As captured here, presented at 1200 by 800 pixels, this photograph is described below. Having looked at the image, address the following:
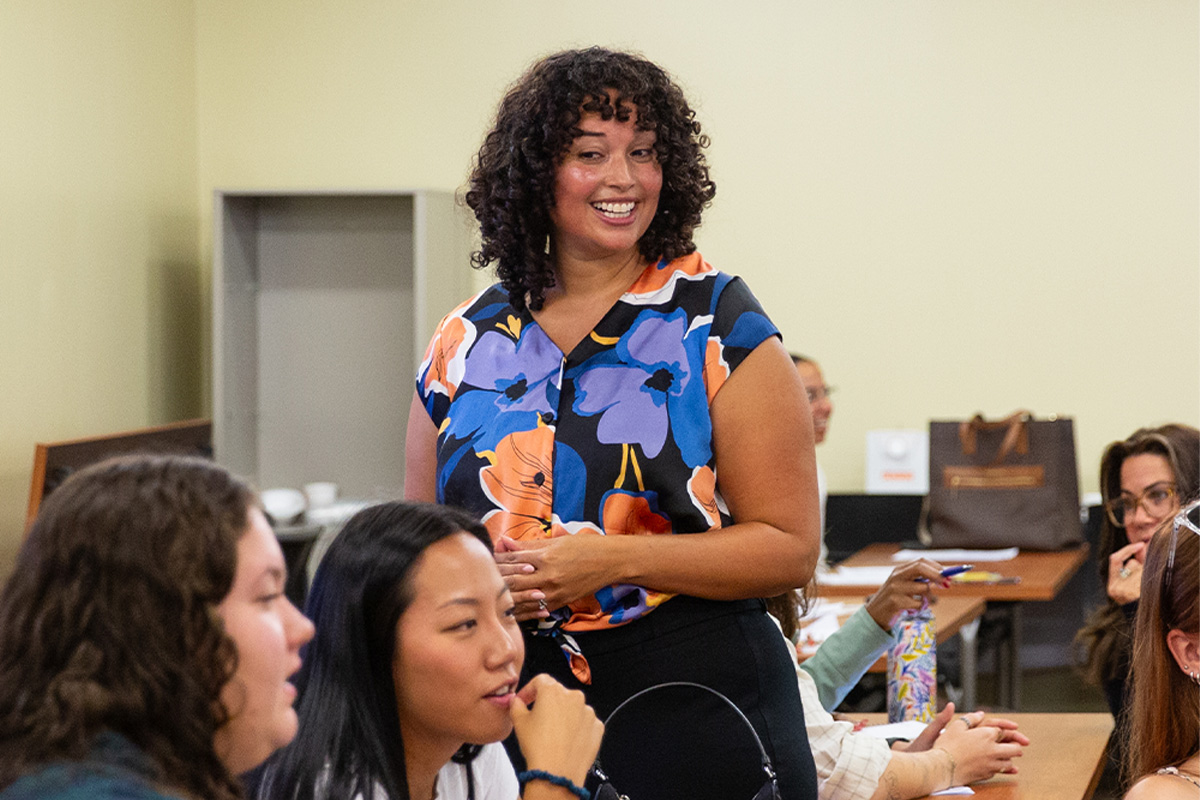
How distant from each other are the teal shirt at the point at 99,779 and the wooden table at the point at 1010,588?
2895 mm

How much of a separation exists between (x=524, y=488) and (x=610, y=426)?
130 millimetres

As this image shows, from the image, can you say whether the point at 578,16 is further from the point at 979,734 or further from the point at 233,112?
the point at 979,734

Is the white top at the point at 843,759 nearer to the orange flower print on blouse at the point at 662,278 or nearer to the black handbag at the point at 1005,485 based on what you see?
the orange flower print on blouse at the point at 662,278

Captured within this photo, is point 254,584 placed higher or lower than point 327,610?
higher

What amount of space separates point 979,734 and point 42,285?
3404 millimetres

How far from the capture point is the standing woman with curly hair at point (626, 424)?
1604 millimetres

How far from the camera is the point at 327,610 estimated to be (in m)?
1.42

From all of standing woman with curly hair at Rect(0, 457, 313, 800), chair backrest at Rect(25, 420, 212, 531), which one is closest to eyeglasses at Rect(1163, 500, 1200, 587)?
standing woman with curly hair at Rect(0, 457, 313, 800)

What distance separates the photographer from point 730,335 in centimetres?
165

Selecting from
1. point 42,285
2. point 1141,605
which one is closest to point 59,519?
point 1141,605

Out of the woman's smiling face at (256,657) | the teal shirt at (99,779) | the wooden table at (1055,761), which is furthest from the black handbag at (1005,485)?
the teal shirt at (99,779)

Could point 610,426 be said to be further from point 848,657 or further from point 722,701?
point 848,657

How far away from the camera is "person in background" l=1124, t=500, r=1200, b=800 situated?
5.40 feet

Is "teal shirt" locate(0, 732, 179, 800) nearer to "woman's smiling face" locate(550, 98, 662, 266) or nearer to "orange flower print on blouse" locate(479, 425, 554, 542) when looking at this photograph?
"orange flower print on blouse" locate(479, 425, 554, 542)
